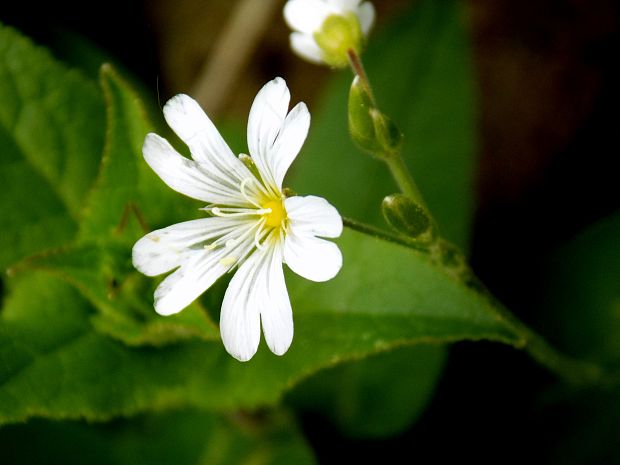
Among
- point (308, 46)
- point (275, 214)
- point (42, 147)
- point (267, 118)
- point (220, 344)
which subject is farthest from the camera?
point (42, 147)

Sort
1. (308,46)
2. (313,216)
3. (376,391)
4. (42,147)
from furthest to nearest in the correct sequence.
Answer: (376,391)
(42,147)
(308,46)
(313,216)

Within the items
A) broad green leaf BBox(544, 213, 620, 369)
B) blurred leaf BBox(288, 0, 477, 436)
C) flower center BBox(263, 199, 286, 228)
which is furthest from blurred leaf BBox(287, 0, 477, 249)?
flower center BBox(263, 199, 286, 228)

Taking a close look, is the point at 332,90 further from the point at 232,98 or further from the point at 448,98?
the point at 232,98

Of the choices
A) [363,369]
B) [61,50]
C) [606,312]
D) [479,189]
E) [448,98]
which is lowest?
[61,50]

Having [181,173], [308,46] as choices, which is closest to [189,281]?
[181,173]

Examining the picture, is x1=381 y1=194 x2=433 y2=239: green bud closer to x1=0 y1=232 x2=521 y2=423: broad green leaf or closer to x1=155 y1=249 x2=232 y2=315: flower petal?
x1=0 y1=232 x2=521 y2=423: broad green leaf

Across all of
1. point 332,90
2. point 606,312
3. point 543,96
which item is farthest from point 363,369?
point 543,96

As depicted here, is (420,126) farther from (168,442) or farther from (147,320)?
(168,442)
